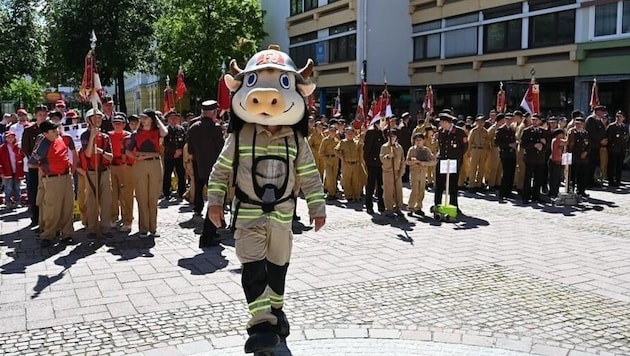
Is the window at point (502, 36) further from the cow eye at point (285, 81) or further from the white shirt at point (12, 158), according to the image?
the cow eye at point (285, 81)

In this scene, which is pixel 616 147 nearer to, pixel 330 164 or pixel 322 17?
pixel 330 164

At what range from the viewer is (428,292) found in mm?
6742

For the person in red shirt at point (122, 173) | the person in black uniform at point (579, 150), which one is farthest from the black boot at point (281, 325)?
the person in black uniform at point (579, 150)

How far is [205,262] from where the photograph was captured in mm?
8117

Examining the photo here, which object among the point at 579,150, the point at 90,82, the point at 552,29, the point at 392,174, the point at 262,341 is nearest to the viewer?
the point at 262,341

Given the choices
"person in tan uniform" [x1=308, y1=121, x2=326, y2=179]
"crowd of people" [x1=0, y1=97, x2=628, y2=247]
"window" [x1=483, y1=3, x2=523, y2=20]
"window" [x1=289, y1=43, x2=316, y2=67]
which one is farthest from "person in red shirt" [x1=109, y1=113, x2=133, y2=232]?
"window" [x1=289, y1=43, x2=316, y2=67]

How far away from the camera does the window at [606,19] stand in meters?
23.0

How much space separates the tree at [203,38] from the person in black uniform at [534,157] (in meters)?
24.3

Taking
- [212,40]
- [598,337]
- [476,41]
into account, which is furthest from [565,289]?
[212,40]

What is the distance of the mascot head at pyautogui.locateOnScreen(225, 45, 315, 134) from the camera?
4.98 m

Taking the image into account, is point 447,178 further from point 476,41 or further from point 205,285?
point 476,41

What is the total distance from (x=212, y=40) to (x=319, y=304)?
31790 millimetres

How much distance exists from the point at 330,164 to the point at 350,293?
831 cm

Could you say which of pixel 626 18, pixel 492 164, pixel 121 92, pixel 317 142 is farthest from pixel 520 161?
pixel 121 92
